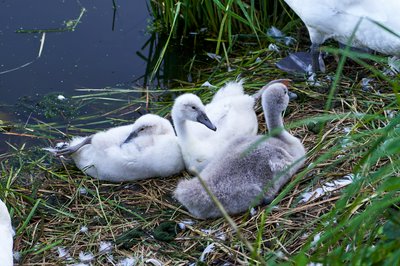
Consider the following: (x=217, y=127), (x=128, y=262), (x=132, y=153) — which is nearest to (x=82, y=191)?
(x=132, y=153)

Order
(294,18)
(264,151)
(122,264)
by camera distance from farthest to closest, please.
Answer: (294,18)
(264,151)
(122,264)

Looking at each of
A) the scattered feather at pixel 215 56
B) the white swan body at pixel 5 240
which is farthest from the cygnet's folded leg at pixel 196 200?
the scattered feather at pixel 215 56

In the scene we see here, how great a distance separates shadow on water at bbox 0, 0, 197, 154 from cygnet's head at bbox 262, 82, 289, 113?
4.61 ft

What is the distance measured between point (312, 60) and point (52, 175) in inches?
76.4

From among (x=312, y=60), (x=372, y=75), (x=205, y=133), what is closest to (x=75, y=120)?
(x=205, y=133)

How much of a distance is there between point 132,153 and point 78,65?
2016 mm

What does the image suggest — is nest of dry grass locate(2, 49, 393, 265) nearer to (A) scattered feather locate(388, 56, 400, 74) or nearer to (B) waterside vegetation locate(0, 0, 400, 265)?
(B) waterside vegetation locate(0, 0, 400, 265)

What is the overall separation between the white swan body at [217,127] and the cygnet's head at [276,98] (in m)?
0.27

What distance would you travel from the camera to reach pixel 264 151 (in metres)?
4.36

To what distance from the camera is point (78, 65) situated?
6535 millimetres

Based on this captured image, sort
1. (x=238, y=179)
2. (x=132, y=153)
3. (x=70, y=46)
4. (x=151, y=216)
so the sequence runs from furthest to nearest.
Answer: (x=70, y=46) → (x=132, y=153) → (x=151, y=216) → (x=238, y=179)

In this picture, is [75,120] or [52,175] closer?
[52,175]

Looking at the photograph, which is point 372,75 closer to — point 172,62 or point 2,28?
point 172,62

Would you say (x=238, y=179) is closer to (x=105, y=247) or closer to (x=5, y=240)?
(x=105, y=247)
